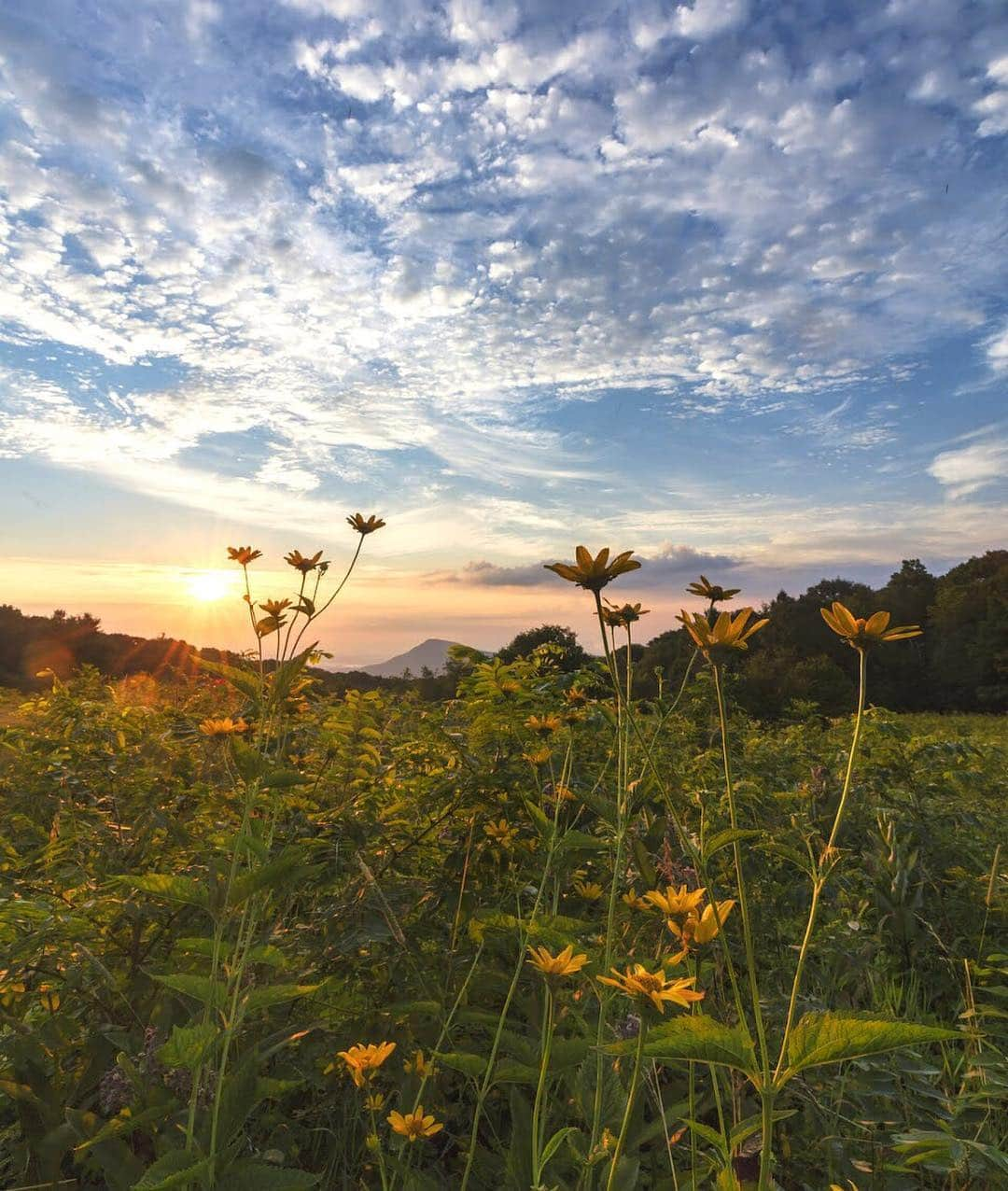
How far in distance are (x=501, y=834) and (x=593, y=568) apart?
2.94ft

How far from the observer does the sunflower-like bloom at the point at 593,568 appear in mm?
1334

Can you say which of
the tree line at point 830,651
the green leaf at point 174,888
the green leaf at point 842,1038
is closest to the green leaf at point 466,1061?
the green leaf at point 174,888

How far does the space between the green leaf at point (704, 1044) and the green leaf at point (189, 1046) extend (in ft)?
2.31

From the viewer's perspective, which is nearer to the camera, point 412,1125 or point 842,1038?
point 842,1038

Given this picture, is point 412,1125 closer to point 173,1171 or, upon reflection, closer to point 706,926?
point 173,1171

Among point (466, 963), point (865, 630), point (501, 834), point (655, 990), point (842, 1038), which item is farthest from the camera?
point (501, 834)

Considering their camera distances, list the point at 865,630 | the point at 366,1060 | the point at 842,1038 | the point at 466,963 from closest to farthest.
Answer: the point at 842,1038, the point at 865,630, the point at 366,1060, the point at 466,963

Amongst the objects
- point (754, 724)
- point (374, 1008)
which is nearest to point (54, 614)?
point (754, 724)

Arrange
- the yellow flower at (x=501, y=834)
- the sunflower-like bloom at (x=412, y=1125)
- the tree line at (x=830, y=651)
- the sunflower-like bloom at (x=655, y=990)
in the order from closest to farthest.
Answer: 1. the sunflower-like bloom at (x=655, y=990)
2. the sunflower-like bloom at (x=412, y=1125)
3. the yellow flower at (x=501, y=834)
4. the tree line at (x=830, y=651)

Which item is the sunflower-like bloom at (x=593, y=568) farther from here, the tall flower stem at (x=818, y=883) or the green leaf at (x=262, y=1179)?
the green leaf at (x=262, y=1179)

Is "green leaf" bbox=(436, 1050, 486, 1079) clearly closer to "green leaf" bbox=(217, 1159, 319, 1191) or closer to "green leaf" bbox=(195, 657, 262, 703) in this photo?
"green leaf" bbox=(217, 1159, 319, 1191)

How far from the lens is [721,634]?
1.19m

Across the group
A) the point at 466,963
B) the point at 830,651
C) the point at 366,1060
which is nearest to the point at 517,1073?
the point at 366,1060

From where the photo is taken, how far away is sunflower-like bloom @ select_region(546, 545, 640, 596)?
52.5 inches
